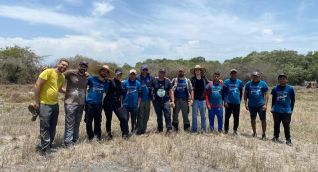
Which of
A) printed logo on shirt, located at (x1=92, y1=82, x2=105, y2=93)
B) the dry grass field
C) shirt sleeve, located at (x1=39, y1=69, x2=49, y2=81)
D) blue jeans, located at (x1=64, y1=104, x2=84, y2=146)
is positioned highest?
shirt sleeve, located at (x1=39, y1=69, x2=49, y2=81)

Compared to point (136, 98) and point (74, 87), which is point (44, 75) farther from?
point (136, 98)

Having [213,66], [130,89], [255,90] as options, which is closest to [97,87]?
[130,89]

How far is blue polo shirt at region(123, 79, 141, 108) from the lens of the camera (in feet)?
31.9

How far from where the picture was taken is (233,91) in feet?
34.6

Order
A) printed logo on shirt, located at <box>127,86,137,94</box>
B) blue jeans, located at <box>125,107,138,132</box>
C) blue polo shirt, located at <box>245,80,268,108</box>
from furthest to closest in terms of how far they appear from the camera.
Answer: blue polo shirt, located at <box>245,80,268,108</box>, blue jeans, located at <box>125,107,138,132</box>, printed logo on shirt, located at <box>127,86,137,94</box>

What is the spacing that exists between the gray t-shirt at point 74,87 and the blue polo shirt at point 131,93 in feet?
4.41

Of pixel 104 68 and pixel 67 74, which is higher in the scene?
pixel 104 68

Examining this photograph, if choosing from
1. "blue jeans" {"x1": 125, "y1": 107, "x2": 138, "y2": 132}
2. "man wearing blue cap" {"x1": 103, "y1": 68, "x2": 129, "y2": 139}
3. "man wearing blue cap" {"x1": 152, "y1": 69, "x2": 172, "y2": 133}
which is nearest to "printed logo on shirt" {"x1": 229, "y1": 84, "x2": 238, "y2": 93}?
"man wearing blue cap" {"x1": 152, "y1": 69, "x2": 172, "y2": 133}

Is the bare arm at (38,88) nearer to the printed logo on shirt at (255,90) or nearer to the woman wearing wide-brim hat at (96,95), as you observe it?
the woman wearing wide-brim hat at (96,95)

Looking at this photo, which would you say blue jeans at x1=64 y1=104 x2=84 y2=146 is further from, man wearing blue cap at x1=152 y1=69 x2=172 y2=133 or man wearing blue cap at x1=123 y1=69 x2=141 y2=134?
man wearing blue cap at x1=152 y1=69 x2=172 y2=133

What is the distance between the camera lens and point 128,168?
23.4ft

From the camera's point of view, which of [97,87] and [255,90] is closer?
[97,87]

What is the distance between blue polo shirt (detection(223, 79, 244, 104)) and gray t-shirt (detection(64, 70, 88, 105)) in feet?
14.0

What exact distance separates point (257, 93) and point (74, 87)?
16.9ft
